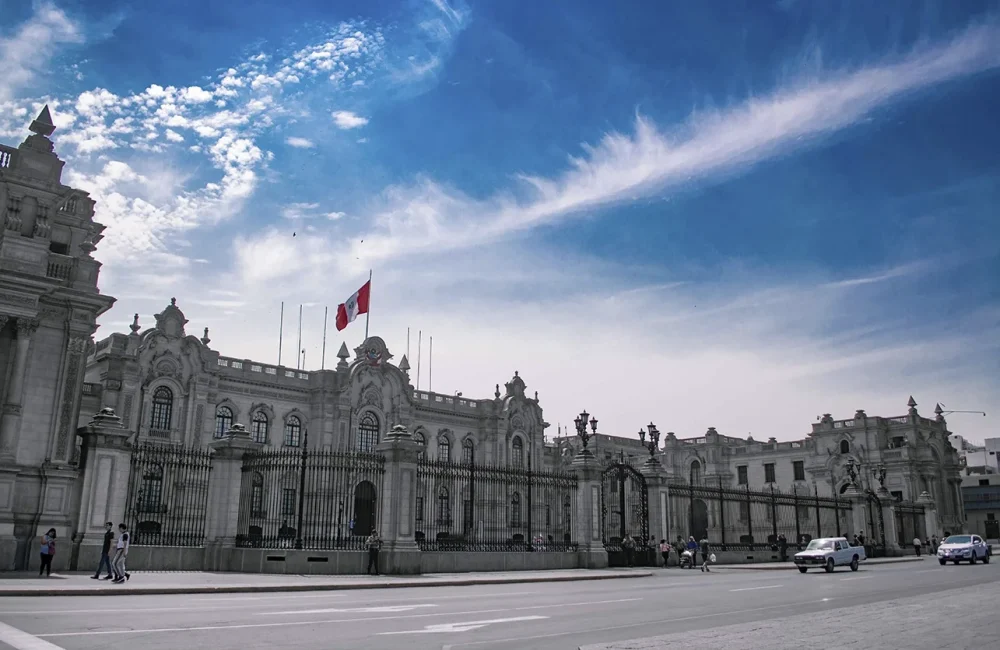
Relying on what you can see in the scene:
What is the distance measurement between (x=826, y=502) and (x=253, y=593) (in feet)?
125

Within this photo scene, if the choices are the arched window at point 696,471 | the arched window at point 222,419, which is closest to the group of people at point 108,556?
the arched window at point 222,419

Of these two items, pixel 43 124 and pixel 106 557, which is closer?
pixel 106 557

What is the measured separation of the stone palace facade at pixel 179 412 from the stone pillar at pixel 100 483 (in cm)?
6

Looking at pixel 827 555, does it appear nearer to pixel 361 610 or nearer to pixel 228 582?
pixel 228 582

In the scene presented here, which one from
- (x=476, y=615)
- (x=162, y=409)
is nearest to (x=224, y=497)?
(x=476, y=615)

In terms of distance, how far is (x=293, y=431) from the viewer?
176ft

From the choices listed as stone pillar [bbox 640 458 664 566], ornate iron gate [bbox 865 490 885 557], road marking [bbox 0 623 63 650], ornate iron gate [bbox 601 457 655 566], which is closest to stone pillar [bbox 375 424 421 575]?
ornate iron gate [bbox 601 457 655 566]

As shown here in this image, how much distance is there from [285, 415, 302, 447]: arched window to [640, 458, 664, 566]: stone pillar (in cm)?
2593

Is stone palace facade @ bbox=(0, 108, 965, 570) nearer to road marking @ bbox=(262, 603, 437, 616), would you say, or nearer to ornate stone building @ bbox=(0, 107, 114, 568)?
ornate stone building @ bbox=(0, 107, 114, 568)

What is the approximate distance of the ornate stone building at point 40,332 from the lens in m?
25.5

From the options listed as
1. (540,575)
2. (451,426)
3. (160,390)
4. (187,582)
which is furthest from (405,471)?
(451,426)

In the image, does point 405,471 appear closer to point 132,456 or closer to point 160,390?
point 132,456

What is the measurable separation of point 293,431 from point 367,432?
198 inches

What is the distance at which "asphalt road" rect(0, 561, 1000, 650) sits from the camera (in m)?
10.6
